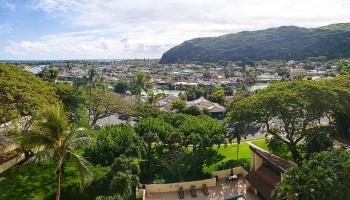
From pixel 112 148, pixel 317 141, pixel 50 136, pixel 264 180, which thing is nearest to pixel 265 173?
pixel 264 180

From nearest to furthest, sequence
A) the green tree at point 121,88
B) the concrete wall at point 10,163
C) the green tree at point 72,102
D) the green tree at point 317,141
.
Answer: the green tree at point 317,141, the concrete wall at point 10,163, the green tree at point 72,102, the green tree at point 121,88

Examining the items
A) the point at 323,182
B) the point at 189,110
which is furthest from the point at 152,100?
the point at 323,182

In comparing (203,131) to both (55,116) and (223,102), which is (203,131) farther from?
(223,102)

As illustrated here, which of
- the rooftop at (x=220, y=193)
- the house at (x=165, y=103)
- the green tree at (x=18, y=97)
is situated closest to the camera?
the green tree at (x=18, y=97)

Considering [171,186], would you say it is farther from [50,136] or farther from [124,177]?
[50,136]

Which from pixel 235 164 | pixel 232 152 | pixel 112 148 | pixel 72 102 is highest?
pixel 72 102

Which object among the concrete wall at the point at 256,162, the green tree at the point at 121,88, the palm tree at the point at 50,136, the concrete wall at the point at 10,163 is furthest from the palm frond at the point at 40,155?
the green tree at the point at 121,88

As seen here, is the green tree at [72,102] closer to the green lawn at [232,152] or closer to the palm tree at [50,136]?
the green lawn at [232,152]
